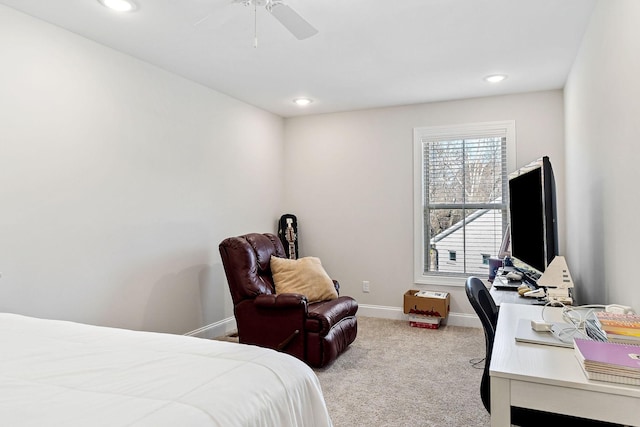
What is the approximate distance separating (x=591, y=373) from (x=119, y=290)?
3.09 metres

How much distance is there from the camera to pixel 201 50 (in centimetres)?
321

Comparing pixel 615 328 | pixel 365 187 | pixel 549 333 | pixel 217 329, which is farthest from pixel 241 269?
pixel 615 328

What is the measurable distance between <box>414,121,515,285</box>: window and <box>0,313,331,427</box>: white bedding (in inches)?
140

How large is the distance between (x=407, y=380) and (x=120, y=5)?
3147mm

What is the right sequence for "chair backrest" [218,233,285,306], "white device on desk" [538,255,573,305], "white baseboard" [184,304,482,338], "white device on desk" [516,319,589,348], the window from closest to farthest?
"white device on desk" [516,319,589,348] → "white device on desk" [538,255,573,305] → "chair backrest" [218,233,285,306] → "white baseboard" [184,304,482,338] → the window

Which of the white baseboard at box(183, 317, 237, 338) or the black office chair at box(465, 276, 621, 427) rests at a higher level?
the black office chair at box(465, 276, 621, 427)

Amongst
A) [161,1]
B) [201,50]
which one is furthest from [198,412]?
[201,50]

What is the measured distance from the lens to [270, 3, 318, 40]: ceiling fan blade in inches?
82.8

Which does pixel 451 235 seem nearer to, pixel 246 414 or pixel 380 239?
pixel 380 239

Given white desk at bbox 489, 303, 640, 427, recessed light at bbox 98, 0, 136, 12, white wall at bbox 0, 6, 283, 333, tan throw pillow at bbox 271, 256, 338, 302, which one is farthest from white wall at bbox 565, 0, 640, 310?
white wall at bbox 0, 6, 283, 333

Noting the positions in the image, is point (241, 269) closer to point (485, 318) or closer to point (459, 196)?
point (485, 318)

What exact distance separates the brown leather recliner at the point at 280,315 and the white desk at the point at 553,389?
2029mm

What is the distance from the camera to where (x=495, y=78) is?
387 cm

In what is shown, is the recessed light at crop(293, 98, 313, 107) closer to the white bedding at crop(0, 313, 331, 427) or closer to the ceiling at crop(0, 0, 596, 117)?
the ceiling at crop(0, 0, 596, 117)
